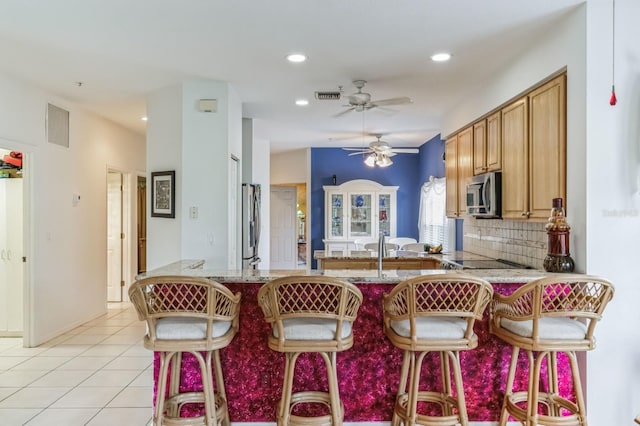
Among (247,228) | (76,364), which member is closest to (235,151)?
(247,228)

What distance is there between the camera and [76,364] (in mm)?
4008

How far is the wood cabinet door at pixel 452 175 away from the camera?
511cm

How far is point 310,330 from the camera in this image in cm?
228

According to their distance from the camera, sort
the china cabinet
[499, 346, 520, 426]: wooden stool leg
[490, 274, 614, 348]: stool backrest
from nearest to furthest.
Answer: [490, 274, 614, 348]: stool backrest, [499, 346, 520, 426]: wooden stool leg, the china cabinet

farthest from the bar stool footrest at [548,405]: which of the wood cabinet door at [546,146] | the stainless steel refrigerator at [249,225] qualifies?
the stainless steel refrigerator at [249,225]

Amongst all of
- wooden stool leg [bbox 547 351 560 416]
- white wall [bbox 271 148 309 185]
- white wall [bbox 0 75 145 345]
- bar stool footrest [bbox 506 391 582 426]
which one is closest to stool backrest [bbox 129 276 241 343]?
bar stool footrest [bbox 506 391 582 426]

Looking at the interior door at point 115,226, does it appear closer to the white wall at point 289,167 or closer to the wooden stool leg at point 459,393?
the white wall at point 289,167

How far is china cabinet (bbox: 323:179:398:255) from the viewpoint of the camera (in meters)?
8.34

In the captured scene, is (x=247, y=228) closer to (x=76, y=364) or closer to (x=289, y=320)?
(x=76, y=364)

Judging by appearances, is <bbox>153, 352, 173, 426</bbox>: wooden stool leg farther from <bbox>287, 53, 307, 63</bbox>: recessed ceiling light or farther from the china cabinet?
the china cabinet

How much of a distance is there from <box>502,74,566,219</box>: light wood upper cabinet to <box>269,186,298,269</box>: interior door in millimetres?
7026

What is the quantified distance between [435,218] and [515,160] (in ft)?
13.0

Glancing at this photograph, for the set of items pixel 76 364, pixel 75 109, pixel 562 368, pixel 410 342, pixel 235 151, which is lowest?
pixel 76 364

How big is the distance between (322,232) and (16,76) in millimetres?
5511
